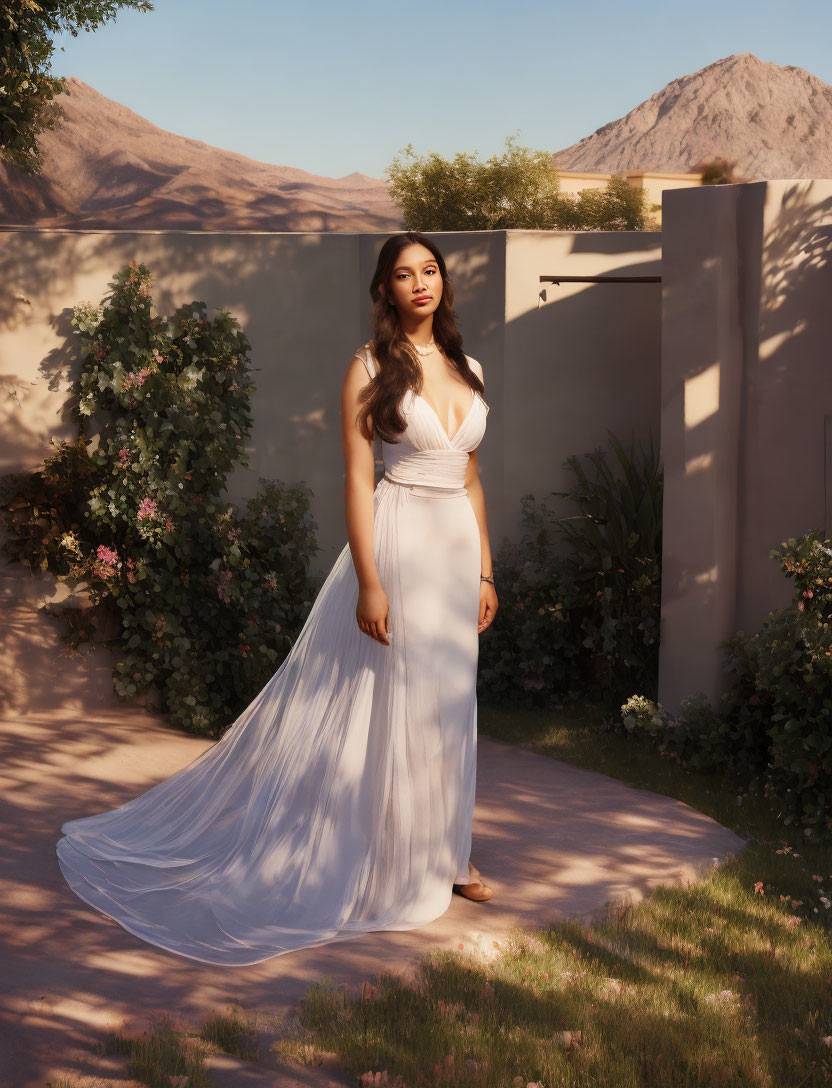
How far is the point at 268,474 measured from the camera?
6.13 m

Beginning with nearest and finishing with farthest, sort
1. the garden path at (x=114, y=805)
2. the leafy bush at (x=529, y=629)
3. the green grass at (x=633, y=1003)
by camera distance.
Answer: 1. the green grass at (x=633, y=1003)
2. the garden path at (x=114, y=805)
3. the leafy bush at (x=529, y=629)

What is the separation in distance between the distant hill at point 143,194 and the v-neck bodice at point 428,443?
18.1 meters

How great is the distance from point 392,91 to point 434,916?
52.0 m

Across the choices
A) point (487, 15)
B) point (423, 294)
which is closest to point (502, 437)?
point (423, 294)

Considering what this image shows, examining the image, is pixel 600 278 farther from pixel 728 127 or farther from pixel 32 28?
pixel 728 127

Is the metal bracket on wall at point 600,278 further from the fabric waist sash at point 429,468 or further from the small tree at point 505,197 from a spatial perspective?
the small tree at point 505,197

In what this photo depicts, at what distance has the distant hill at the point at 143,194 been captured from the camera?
72.2ft

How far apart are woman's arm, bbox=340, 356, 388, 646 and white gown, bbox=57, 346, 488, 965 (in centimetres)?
10

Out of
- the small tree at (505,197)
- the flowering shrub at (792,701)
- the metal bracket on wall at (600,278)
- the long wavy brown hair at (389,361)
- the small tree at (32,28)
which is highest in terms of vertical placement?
the small tree at (505,197)

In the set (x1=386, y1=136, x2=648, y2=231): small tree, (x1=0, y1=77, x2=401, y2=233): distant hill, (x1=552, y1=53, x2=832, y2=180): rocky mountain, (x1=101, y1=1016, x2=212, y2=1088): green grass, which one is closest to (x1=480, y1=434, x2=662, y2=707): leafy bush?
(x1=101, y1=1016, x2=212, y2=1088): green grass

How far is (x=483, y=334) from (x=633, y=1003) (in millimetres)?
3932

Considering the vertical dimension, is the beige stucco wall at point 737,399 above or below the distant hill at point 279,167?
below

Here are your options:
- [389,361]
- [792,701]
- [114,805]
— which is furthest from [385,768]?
[792,701]

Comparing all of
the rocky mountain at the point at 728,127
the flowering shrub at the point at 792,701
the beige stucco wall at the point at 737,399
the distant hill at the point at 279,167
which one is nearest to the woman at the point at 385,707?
the flowering shrub at the point at 792,701
